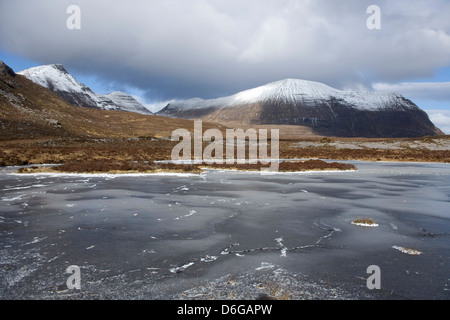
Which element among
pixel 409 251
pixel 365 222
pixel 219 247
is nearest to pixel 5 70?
pixel 219 247

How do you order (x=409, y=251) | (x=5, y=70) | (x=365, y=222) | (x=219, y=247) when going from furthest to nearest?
(x=5, y=70), (x=365, y=222), (x=219, y=247), (x=409, y=251)

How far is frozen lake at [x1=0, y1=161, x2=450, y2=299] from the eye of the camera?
6238mm

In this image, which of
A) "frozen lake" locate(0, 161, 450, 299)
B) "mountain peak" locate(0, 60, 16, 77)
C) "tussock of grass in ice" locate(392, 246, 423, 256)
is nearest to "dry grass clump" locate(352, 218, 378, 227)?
"frozen lake" locate(0, 161, 450, 299)

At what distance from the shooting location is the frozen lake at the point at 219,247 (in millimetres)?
6238

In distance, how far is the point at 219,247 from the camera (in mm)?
8828

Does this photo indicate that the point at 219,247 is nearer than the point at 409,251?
No

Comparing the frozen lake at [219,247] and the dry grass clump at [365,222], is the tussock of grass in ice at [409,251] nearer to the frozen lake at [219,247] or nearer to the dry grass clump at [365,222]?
the frozen lake at [219,247]

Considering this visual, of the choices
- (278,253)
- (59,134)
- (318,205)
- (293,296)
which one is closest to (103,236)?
(278,253)

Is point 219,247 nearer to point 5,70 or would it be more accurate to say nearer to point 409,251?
point 409,251

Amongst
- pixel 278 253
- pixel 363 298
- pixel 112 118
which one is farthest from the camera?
pixel 112 118
